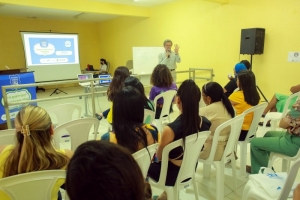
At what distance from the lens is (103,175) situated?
490 mm

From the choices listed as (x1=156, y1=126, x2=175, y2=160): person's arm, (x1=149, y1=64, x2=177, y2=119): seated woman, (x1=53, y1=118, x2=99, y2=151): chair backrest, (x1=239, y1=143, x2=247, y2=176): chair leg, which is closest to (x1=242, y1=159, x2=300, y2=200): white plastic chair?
(x1=156, y1=126, x2=175, y2=160): person's arm

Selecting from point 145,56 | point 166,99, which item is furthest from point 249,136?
point 145,56

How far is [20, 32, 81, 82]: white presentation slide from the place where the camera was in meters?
6.92

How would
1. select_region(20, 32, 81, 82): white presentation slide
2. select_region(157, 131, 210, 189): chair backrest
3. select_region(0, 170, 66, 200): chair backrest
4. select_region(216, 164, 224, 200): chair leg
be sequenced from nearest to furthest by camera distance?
select_region(0, 170, 66, 200): chair backrest → select_region(157, 131, 210, 189): chair backrest → select_region(216, 164, 224, 200): chair leg → select_region(20, 32, 81, 82): white presentation slide

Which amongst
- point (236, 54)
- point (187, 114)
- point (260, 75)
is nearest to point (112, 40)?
point (236, 54)

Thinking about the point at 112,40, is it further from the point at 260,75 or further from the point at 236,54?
the point at 260,75

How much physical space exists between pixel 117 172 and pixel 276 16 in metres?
4.58

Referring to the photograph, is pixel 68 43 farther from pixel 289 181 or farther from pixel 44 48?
pixel 289 181

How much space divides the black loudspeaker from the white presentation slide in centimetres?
567

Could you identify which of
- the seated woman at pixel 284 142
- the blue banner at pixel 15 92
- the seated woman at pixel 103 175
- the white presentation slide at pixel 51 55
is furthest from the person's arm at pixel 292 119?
the white presentation slide at pixel 51 55

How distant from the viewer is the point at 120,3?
18.7 ft

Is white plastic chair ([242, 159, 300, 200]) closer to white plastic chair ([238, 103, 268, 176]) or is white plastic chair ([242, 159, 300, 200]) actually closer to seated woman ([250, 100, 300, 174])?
seated woman ([250, 100, 300, 174])

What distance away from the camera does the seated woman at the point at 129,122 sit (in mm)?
1353

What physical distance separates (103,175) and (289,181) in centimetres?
110
